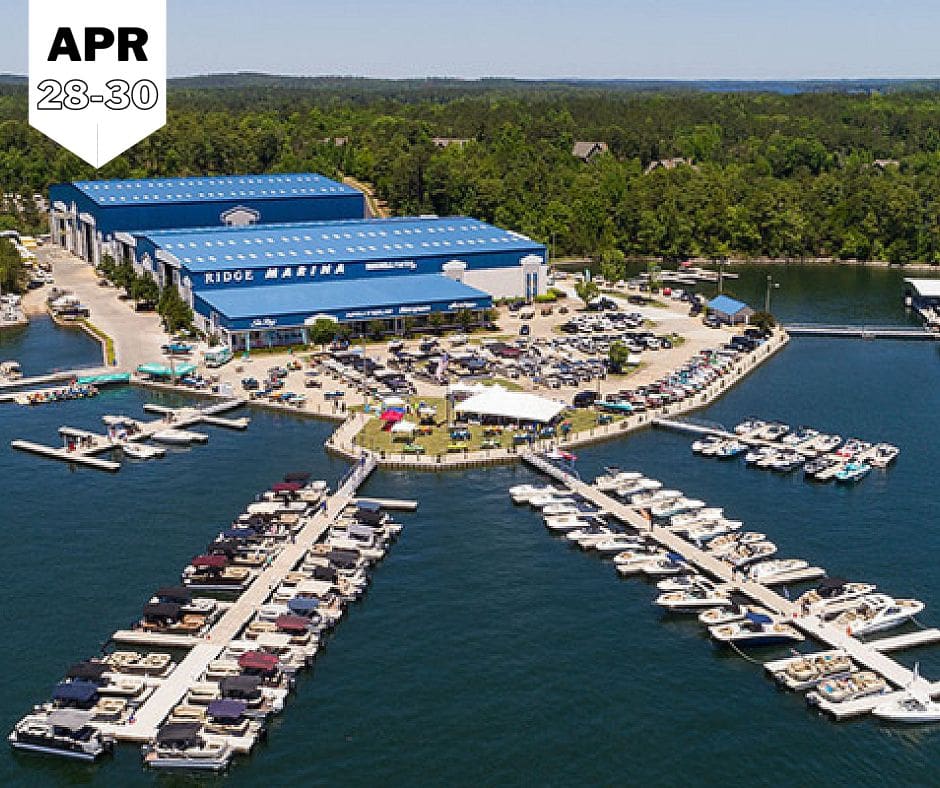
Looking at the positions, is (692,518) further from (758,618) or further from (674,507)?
(758,618)

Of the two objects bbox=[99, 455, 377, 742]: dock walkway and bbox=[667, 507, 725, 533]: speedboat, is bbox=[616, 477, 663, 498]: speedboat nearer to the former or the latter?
bbox=[667, 507, 725, 533]: speedboat

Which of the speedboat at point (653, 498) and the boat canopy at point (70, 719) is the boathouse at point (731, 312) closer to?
the speedboat at point (653, 498)

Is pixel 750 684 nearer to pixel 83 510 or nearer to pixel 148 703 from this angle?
pixel 148 703

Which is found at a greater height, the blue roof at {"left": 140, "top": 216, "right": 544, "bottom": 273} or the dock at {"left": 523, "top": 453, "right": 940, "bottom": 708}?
the blue roof at {"left": 140, "top": 216, "right": 544, "bottom": 273}

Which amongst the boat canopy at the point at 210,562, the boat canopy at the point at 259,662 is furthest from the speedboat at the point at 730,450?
the boat canopy at the point at 259,662

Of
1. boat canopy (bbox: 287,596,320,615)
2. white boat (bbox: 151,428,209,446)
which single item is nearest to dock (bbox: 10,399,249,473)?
white boat (bbox: 151,428,209,446)

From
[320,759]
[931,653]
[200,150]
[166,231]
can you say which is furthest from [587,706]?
[200,150]
